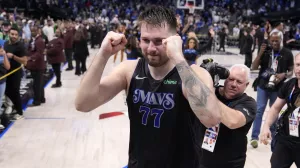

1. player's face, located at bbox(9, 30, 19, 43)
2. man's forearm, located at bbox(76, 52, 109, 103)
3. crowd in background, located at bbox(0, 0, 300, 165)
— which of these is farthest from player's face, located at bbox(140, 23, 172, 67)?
player's face, located at bbox(9, 30, 19, 43)

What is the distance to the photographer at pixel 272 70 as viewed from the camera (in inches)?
202

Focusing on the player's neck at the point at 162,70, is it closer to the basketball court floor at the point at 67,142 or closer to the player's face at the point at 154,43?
the player's face at the point at 154,43

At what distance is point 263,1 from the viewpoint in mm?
36281

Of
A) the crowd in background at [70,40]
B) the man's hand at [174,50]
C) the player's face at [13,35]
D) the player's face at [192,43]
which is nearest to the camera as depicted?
the man's hand at [174,50]

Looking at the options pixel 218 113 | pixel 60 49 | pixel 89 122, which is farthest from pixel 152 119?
pixel 60 49

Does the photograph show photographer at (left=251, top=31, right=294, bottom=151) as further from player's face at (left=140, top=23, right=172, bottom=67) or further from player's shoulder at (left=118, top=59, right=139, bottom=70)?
player's face at (left=140, top=23, right=172, bottom=67)

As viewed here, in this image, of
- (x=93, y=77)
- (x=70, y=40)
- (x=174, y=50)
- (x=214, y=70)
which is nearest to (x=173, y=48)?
(x=174, y=50)

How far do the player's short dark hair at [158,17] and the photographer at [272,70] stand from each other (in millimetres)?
3539

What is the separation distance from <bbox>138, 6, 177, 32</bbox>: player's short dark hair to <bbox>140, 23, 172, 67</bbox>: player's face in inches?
0.9

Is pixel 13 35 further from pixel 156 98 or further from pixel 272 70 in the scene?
pixel 156 98

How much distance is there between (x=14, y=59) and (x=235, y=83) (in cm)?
489

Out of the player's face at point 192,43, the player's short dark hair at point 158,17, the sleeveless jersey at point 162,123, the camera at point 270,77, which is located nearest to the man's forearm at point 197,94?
→ the sleeveless jersey at point 162,123

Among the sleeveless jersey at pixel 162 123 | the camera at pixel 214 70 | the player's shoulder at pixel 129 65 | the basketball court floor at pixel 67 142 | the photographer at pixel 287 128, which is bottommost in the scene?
the basketball court floor at pixel 67 142

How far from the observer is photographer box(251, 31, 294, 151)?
5.13 m
